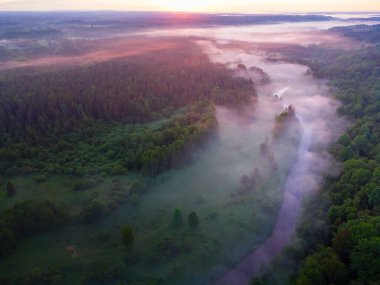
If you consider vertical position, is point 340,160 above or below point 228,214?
above

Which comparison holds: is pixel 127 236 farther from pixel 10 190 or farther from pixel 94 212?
pixel 10 190

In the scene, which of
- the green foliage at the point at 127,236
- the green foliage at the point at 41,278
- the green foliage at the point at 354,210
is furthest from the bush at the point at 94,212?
the green foliage at the point at 354,210

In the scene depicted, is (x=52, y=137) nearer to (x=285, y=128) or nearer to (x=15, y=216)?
(x=15, y=216)

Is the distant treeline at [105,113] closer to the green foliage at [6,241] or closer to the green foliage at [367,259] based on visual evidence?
the green foliage at [6,241]

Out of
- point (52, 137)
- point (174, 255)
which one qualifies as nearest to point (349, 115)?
point (174, 255)

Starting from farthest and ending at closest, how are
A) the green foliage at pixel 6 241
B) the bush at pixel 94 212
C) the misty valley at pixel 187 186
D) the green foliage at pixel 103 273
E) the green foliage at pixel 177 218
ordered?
1. the bush at pixel 94 212
2. the green foliage at pixel 177 218
3. the green foliage at pixel 6 241
4. the misty valley at pixel 187 186
5. the green foliage at pixel 103 273

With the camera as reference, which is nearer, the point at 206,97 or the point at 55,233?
the point at 55,233

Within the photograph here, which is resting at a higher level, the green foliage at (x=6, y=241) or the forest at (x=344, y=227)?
the forest at (x=344, y=227)

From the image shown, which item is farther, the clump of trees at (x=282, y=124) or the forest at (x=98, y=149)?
the clump of trees at (x=282, y=124)
